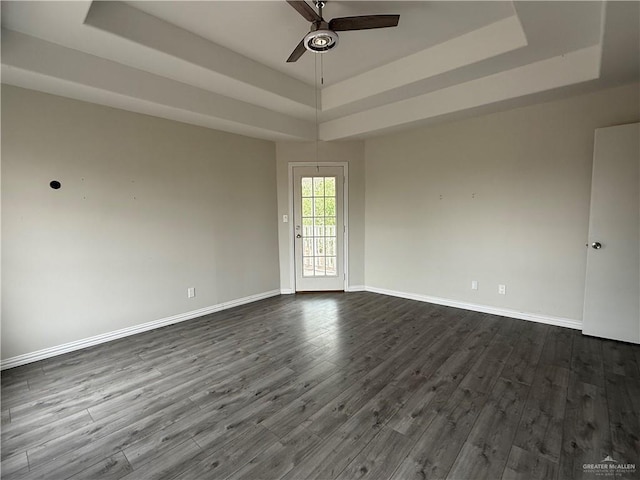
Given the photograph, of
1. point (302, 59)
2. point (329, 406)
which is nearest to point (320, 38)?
point (302, 59)

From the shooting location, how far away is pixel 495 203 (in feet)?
12.6

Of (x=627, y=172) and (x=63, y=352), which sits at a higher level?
(x=627, y=172)

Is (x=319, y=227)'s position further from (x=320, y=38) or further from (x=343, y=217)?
(x=320, y=38)

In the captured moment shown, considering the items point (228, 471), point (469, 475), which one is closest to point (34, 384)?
point (228, 471)

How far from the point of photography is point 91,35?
234 centimetres

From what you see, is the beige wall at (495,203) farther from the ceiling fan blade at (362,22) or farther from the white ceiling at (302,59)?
the ceiling fan blade at (362,22)

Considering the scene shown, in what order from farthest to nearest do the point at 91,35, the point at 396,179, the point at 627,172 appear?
the point at 396,179
the point at 627,172
the point at 91,35

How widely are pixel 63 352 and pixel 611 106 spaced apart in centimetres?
611

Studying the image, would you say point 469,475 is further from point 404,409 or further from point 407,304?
point 407,304

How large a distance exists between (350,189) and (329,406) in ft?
11.8

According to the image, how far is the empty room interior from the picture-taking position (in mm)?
1872

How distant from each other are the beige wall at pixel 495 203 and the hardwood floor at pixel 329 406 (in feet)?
2.27

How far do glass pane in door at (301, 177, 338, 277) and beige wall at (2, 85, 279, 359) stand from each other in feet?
3.01

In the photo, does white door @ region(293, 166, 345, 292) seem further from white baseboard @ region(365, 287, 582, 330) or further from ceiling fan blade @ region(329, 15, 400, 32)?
ceiling fan blade @ region(329, 15, 400, 32)
